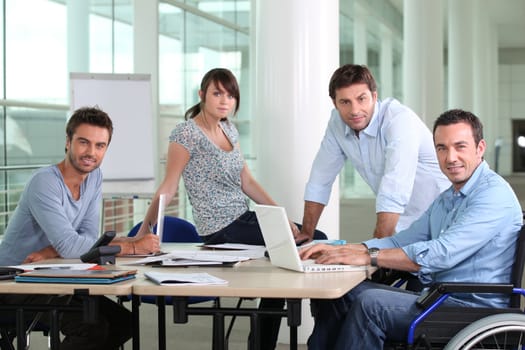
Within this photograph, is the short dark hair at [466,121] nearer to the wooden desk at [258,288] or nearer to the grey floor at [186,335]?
the wooden desk at [258,288]

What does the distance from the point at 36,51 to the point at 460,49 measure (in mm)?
14699

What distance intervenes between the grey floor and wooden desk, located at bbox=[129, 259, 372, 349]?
85.5 inches

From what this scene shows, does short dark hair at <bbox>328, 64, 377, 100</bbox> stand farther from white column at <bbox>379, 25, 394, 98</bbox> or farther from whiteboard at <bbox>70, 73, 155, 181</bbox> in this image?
white column at <bbox>379, 25, 394, 98</bbox>

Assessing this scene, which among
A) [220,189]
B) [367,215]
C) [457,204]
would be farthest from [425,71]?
[457,204]

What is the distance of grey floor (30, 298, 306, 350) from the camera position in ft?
16.8

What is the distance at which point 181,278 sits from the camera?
2703mm

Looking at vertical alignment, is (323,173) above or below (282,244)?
above

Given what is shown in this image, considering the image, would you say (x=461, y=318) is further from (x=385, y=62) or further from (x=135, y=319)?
(x=385, y=62)

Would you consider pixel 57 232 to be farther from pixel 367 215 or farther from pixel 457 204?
pixel 367 215

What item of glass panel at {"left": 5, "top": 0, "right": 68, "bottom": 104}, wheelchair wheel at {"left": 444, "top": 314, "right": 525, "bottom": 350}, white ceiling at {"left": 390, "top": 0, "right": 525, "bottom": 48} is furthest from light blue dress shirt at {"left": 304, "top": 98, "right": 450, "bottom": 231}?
white ceiling at {"left": 390, "top": 0, "right": 525, "bottom": 48}

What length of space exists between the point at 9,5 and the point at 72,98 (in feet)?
3.40

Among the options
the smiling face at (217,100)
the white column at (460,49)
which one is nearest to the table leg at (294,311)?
the smiling face at (217,100)

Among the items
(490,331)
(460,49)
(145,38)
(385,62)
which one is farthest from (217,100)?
(385,62)

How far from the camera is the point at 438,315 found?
282 cm
